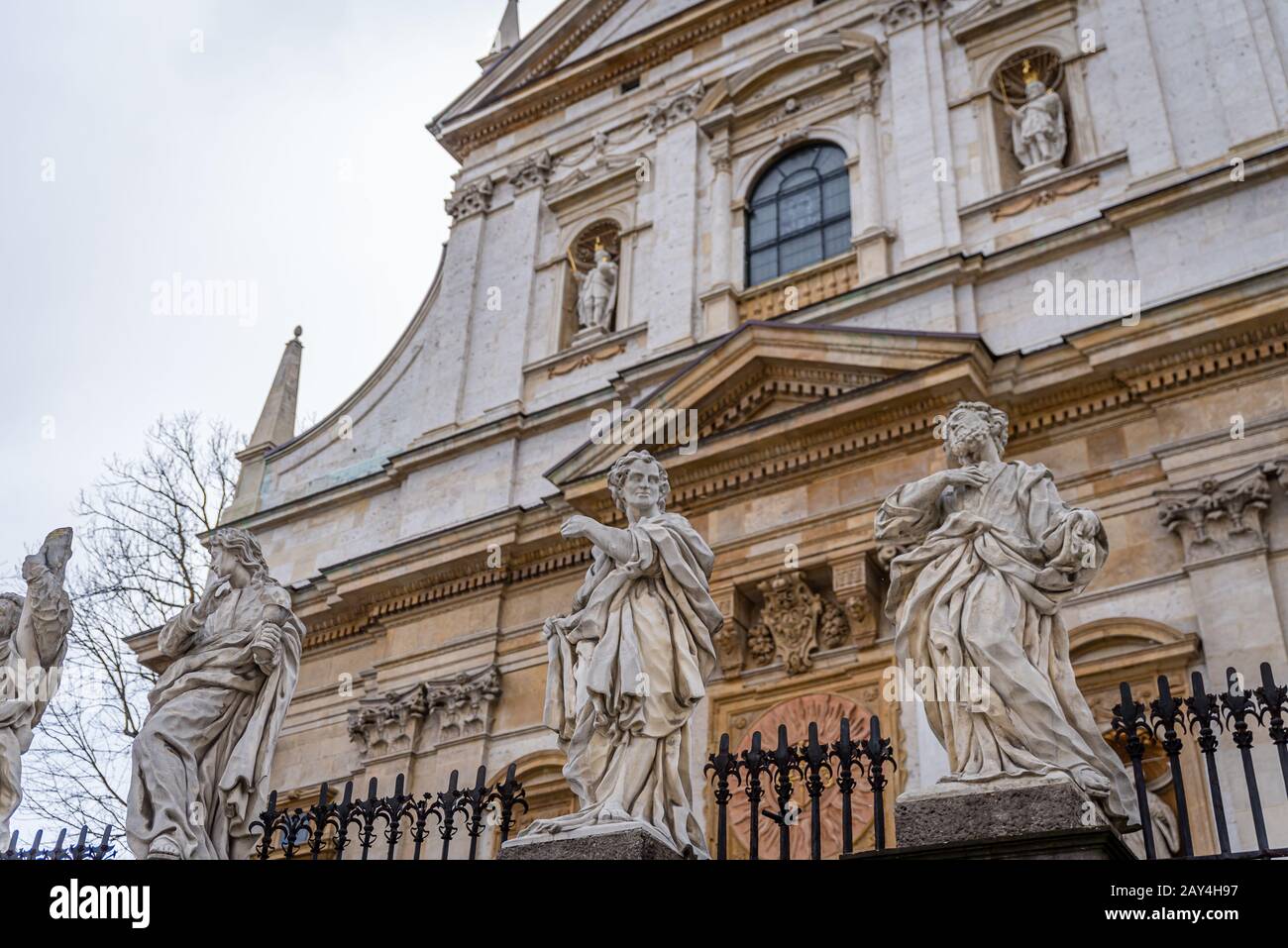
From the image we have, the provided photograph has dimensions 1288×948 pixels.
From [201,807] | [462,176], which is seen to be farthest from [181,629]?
[462,176]

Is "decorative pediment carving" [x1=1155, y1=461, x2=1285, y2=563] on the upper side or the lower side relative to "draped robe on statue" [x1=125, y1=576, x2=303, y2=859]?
upper

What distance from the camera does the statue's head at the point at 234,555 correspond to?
8.66 metres

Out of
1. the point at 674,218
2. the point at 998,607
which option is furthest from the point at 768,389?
the point at 998,607

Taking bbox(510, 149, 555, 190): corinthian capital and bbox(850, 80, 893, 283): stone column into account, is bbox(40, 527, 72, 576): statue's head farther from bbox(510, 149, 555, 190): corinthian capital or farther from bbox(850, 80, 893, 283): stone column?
bbox(510, 149, 555, 190): corinthian capital

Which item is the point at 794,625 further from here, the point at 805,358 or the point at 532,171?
the point at 532,171

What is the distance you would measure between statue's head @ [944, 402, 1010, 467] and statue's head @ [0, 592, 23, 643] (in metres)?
6.26

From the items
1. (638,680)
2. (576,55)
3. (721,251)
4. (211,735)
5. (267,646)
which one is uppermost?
(576,55)

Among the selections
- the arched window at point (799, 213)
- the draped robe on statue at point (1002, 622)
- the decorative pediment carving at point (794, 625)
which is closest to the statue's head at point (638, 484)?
the draped robe on statue at point (1002, 622)

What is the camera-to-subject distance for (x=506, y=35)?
22.2 metres

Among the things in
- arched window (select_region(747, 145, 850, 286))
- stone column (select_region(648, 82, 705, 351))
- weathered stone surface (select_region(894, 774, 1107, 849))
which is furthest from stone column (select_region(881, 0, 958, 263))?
weathered stone surface (select_region(894, 774, 1107, 849))

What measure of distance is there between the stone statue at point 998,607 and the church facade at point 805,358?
322 cm

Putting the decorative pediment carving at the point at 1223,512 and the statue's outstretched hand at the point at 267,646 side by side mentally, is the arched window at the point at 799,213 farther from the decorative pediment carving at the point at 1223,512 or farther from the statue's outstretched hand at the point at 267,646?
the statue's outstretched hand at the point at 267,646

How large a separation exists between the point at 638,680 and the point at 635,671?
0.05 metres

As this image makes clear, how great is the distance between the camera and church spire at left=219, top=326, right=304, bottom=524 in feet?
63.9
